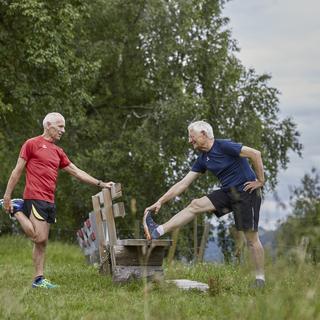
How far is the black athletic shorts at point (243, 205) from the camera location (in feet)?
28.1

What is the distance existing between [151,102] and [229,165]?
2436 cm

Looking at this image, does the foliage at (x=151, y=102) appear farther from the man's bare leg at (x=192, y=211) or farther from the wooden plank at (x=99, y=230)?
the man's bare leg at (x=192, y=211)

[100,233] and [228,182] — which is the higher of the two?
[228,182]

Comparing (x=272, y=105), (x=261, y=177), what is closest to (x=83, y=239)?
(x=261, y=177)

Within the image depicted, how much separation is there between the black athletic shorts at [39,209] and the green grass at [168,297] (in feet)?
2.62

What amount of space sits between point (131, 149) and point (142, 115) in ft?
8.05

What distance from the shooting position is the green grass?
4.44 m

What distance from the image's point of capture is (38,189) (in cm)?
908

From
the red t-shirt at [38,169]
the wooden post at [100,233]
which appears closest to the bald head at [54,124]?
the red t-shirt at [38,169]

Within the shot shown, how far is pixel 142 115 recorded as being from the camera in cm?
3325

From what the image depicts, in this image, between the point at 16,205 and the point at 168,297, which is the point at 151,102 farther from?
the point at 168,297

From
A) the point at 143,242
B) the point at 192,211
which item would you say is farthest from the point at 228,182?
the point at 143,242

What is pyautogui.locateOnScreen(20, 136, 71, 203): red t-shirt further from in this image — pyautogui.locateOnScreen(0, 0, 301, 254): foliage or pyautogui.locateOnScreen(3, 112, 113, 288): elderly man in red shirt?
pyautogui.locateOnScreen(0, 0, 301, 254): foliage

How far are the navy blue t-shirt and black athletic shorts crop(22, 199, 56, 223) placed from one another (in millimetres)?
1868
